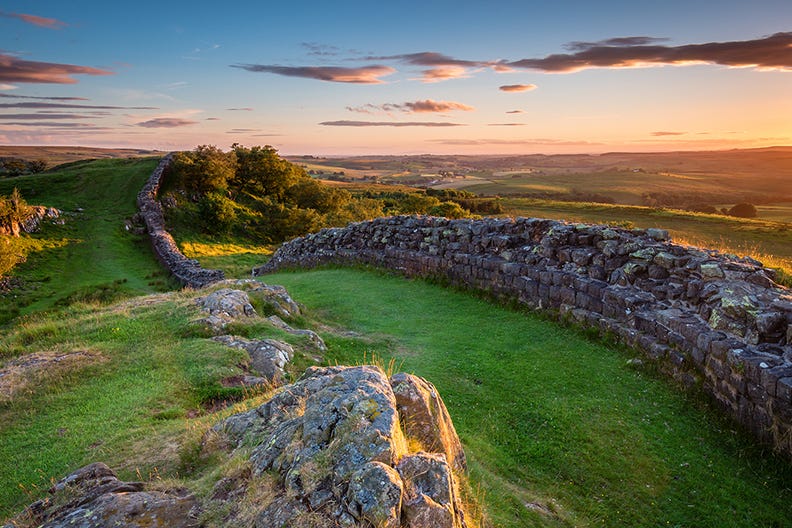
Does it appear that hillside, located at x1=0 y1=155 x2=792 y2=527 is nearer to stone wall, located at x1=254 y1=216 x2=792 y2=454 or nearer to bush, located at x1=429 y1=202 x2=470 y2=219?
stone wall, located at x1=254 y1=216 x2=792 y2=454

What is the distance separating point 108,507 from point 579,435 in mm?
6216

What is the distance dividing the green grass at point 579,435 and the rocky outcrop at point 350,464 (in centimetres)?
152

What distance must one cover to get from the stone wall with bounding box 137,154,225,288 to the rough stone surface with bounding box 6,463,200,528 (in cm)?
1832

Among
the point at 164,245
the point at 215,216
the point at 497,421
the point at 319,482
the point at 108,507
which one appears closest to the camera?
the point at 319,482

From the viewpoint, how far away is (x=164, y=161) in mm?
46500

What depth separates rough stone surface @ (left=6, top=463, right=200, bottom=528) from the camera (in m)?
3.70

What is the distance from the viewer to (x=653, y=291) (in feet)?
32.5

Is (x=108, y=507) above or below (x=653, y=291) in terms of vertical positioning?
above

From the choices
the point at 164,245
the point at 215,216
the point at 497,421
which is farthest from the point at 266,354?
the point at 215,216

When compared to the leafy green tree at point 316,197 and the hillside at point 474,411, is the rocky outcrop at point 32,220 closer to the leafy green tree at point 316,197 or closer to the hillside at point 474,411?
the hillside at point 474,411

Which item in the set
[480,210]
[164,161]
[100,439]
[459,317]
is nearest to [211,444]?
[100,439]

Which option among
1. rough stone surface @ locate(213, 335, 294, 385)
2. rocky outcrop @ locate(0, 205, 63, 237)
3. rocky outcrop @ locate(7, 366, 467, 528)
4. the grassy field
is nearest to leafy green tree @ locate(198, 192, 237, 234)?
rocky outcrop @ locate(0, 205, 63, 237)

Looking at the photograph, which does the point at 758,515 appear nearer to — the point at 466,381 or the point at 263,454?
the point at 466,381

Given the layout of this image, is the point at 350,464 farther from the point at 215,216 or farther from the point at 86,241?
the point at 215,216
